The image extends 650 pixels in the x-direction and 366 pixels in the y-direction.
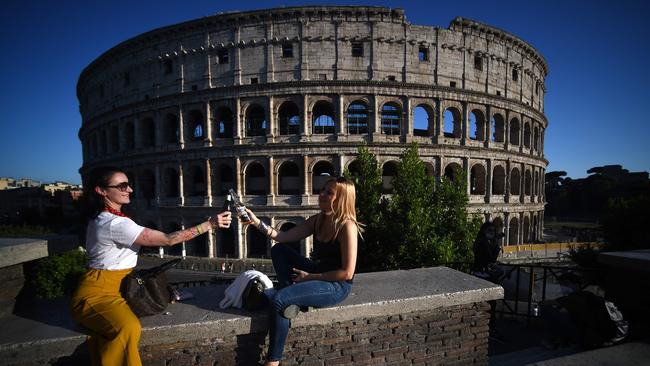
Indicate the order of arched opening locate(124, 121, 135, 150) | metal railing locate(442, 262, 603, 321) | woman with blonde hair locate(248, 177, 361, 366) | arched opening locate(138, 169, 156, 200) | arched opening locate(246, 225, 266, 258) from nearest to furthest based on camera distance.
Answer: woman with blonde hair locate(248, 177, 361, 366)
metal railing locate(442, 262, 603, 321)
arched opening locate(246, 225, 266, 258)
arched opening locate(138, 169, 156, 200)
arched opening locate(124, 121, 135, 150)

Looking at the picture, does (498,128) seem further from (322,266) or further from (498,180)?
(322,266)

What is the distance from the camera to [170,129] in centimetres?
2331

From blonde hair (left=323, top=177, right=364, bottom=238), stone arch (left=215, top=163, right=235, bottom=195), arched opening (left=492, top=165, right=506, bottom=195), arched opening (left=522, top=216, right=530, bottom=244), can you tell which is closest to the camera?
blonde hair (left=323, top=177, right=364, bottom=238)

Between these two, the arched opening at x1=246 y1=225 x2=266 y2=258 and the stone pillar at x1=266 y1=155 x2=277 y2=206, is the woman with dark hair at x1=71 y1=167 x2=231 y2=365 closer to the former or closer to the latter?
the stone pillar at x1=266 y1=155 x2=277 y2=206

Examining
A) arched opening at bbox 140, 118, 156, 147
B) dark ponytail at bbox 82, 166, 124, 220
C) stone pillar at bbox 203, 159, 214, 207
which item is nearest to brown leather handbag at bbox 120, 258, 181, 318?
dark ponytail at bbox 82, 166, 124, 220

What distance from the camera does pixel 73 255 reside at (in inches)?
268

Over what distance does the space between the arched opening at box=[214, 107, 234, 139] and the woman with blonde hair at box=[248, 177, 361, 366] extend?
67.8 feet

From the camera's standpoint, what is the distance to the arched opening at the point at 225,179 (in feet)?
72.3

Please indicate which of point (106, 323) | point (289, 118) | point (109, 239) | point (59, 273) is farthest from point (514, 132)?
point (59, 273)

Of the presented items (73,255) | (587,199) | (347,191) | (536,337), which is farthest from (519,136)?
(587,199)

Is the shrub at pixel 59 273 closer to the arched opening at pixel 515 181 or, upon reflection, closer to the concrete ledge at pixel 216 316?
the concrete ledge at pixel 216 316

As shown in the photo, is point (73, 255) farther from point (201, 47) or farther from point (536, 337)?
point (201, 47)

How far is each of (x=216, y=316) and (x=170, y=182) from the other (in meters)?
24.3

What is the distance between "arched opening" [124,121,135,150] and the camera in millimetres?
24652
